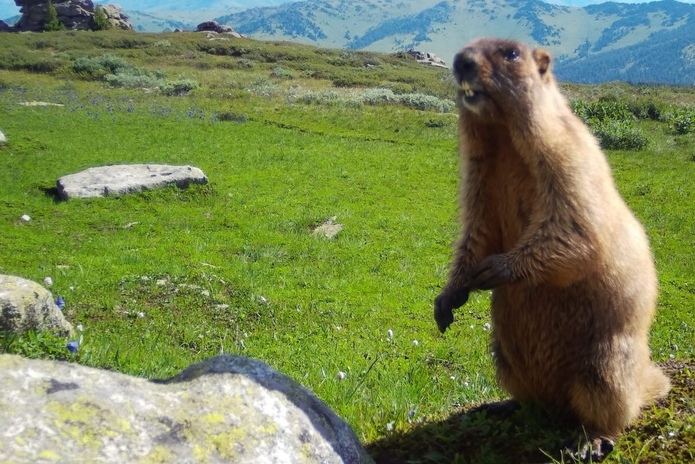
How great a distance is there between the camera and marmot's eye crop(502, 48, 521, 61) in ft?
13.0

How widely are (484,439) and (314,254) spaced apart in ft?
29.2

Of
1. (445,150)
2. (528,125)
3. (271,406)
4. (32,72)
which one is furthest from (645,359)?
(32,72)

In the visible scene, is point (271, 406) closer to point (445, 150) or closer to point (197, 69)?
point (445, 150)

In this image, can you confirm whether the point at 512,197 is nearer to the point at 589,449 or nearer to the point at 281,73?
the point at 589,449

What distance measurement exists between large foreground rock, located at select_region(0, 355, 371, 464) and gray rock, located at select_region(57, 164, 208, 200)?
12.9 meters

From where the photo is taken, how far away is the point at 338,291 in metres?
10.5

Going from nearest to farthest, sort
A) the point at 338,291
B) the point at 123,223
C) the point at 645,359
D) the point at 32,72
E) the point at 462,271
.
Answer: the point at 645,359
the point at 462,271
the point at 338,291
the point at 123,223
the point at 32,72

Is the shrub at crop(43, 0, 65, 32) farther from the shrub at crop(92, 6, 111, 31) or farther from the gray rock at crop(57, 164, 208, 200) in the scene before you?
the gray rock at crop(57, 164, 208, 200)

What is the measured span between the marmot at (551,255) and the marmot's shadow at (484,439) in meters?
0.15

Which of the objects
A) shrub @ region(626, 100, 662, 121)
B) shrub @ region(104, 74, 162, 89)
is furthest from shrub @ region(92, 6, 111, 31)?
shrub @ region(626, 100, 662, 121)

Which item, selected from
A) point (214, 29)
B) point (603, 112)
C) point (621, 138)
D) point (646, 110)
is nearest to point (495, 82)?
point (621, 138)

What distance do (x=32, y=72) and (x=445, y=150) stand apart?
36041 mm

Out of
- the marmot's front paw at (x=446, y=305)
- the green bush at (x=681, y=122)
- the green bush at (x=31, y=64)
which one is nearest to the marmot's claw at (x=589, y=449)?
the marmot's front paw at (x=446, y=305)

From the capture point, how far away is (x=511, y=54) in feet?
13.1
